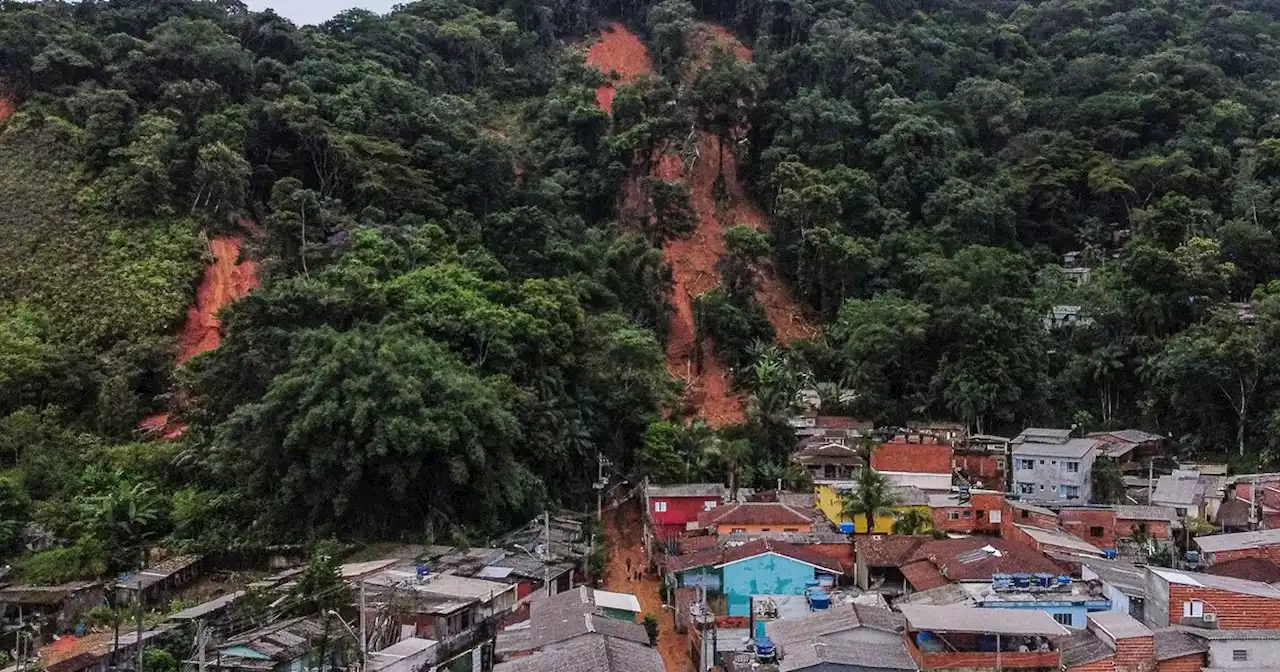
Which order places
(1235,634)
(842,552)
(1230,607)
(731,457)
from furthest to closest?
(731,457), (842,552), (1230,607), (1235,634)

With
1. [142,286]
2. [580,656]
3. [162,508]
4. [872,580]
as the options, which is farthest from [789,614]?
[142,286]

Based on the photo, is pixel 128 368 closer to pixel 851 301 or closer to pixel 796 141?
pixel 851 301

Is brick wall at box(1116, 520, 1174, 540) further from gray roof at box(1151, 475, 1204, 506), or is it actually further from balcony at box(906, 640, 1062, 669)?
balcony at box(906, 640, 1062, 669)

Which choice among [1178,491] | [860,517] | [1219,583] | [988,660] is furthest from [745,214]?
[988,660]

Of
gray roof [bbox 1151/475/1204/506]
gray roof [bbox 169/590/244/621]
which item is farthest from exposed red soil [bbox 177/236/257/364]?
gray roof [bbox 1151/475/1204/506]

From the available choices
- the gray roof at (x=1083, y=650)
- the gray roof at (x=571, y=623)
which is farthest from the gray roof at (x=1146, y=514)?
the gray roof at (x=571, y=623)

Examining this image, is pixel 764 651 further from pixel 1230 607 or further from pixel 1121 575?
pixel 1230 607

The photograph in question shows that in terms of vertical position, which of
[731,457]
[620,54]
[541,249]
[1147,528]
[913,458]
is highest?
[620,54]
